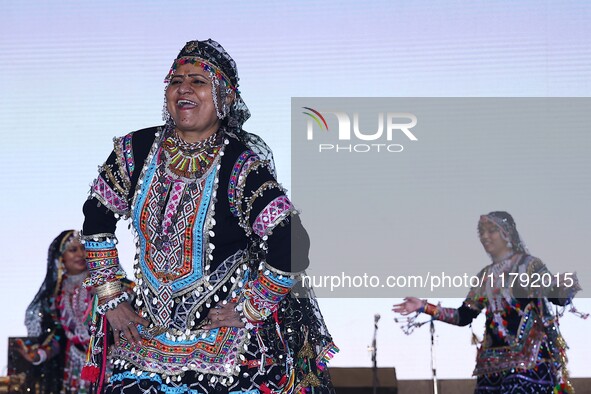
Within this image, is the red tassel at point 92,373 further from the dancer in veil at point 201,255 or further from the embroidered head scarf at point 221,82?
the embroidered head scarf at point 221,82

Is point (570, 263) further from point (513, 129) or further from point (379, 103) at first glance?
point (379, 103)

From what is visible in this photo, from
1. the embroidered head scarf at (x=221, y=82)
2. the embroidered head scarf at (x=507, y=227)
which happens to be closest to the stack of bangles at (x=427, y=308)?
the embroidered head scarf at (x=507, y=227)

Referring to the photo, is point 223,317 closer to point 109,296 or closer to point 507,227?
point 109,296

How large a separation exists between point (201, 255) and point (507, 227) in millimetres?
3632

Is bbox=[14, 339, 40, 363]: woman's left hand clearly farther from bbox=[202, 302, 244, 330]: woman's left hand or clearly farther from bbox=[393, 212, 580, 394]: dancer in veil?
bbox=[202, 302, 244, 330]: woman's left hand

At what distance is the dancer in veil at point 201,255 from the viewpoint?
438 cm

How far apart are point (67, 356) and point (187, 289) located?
14.1 ft

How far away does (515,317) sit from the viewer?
24.4 feet

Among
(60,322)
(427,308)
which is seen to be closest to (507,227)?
(427,308)
